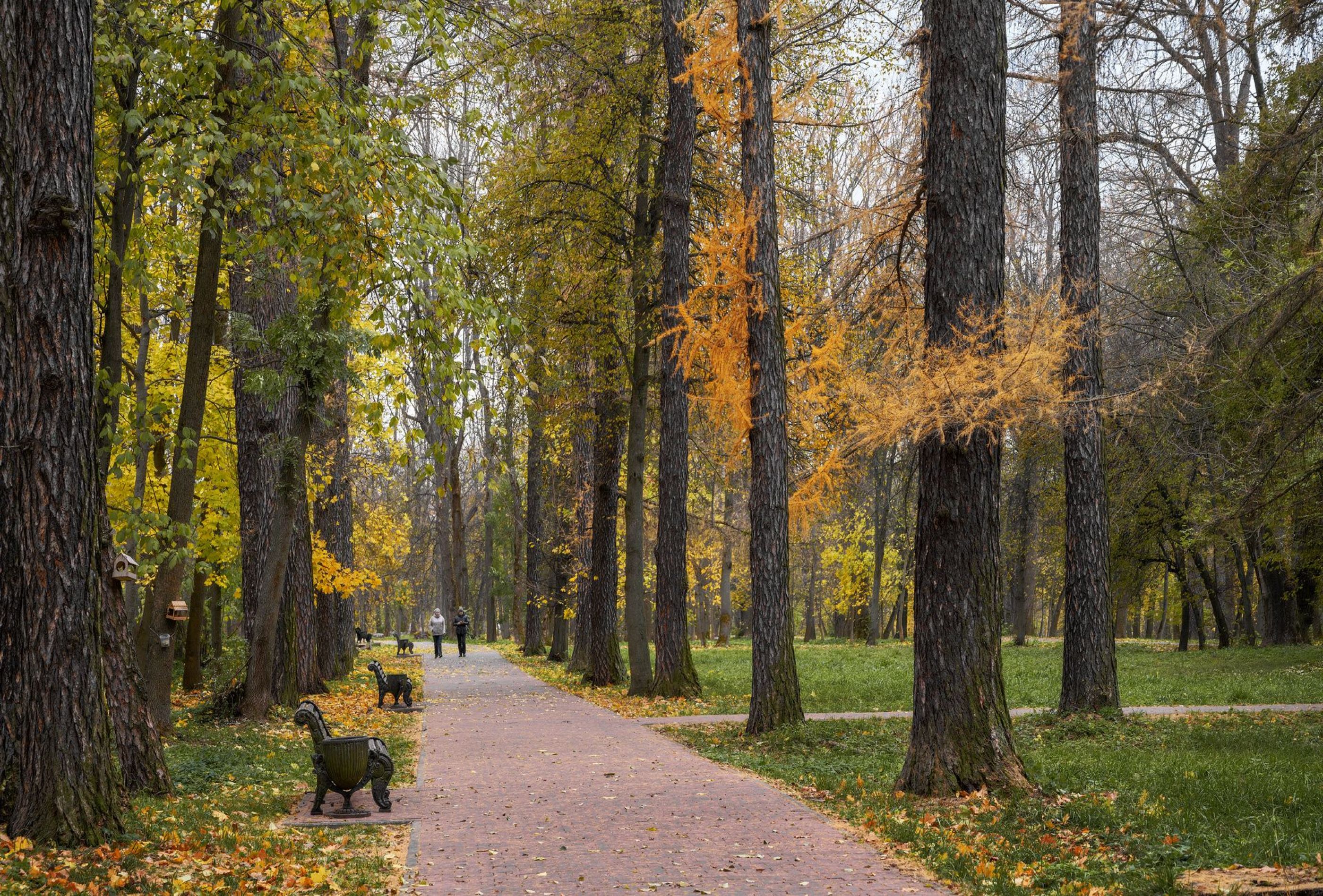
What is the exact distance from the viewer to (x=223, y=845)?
7031mm

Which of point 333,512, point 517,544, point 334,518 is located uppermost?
point 333,512

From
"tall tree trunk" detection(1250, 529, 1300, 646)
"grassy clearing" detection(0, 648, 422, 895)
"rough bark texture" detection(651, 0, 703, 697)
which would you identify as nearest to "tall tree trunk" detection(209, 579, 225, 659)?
"rough bark texture" detection(651, 0, 703, 697)

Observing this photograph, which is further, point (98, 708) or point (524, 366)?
point (524, 366)

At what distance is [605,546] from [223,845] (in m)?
14.8

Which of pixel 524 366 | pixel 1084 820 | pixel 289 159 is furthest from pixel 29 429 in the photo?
pixel 1084 820

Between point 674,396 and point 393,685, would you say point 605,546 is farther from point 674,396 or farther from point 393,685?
point 393,685

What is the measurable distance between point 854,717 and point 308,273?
31.6ft

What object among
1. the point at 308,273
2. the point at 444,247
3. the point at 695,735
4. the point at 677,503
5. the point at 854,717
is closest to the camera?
the point at 444,247

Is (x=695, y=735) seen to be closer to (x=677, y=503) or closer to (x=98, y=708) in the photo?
(x=677, y=503)

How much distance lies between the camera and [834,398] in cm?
1541

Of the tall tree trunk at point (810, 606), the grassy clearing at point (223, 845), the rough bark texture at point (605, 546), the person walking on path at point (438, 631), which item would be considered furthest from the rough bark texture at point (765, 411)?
the tall tree trunk at point (810, 606)

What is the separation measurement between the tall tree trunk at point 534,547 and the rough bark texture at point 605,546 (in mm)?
6639

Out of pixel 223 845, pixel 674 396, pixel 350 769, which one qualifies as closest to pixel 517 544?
pixel 674 396

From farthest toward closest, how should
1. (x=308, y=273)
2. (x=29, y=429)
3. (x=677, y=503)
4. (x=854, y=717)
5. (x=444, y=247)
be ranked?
1. (x=677, y=503)
2. (x=854, y=717)
3. (x=308, y=273)
4. (x=444, y=247)
5. (x=29, y=429)
